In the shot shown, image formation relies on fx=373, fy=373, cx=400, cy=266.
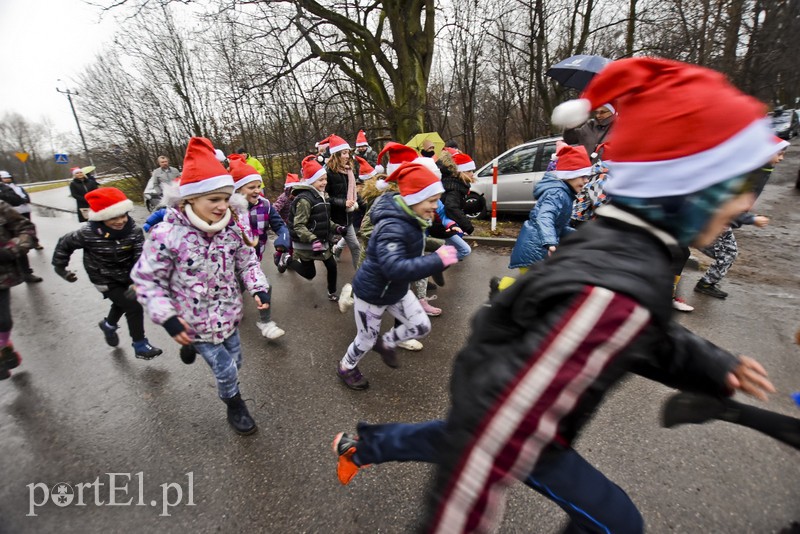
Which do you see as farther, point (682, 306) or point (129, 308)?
point (682, 306)

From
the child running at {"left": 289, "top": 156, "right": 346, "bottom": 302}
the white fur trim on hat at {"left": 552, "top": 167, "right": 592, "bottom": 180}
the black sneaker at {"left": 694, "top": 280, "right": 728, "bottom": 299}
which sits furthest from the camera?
the child running at {"left": 289, "top": 156, "right": 346, "bottom": 302}

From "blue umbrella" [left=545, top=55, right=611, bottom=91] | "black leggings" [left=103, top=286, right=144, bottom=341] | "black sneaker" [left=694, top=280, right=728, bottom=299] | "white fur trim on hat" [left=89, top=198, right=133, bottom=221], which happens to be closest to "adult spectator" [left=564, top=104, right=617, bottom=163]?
"blue umbrella" [left=545, top=55, right=611, bottom=91]

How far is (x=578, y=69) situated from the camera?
4.44m

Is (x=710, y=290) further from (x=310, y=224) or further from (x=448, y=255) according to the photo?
(x=310, y=224)

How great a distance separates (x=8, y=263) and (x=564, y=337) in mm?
4626

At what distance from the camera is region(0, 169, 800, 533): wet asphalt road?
1984 millimetres

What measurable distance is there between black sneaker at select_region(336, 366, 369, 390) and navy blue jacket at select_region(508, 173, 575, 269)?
1.64 m

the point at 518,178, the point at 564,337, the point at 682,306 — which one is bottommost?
the point at 682,306

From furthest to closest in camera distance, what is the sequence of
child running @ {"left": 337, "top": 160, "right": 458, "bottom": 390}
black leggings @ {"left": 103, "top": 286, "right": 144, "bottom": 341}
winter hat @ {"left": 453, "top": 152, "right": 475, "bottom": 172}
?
winter hat @ {"left": 453, "top": 152, "right": 475, "bottom": 172} → black leggings @ {"left": 103, "top": 286, "right": 144, "bottom": 341} → child running @ {"left": 337, "top": 160, "right": 458, "bottom": 390}

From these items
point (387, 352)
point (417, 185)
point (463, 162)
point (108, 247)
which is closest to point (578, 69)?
point (463, 162)

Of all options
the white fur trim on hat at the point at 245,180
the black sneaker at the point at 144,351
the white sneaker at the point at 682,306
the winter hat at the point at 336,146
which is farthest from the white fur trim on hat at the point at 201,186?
the white sneaker at the point at 682,306

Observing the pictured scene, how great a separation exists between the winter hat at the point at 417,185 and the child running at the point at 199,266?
3.73ft

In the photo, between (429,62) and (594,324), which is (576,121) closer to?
(594,324)

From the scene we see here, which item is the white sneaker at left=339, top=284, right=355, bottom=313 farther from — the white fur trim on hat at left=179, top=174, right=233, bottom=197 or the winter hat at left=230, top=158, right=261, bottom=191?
the white fur trim on hat at left=179, top=174, right=233, bottom=197
